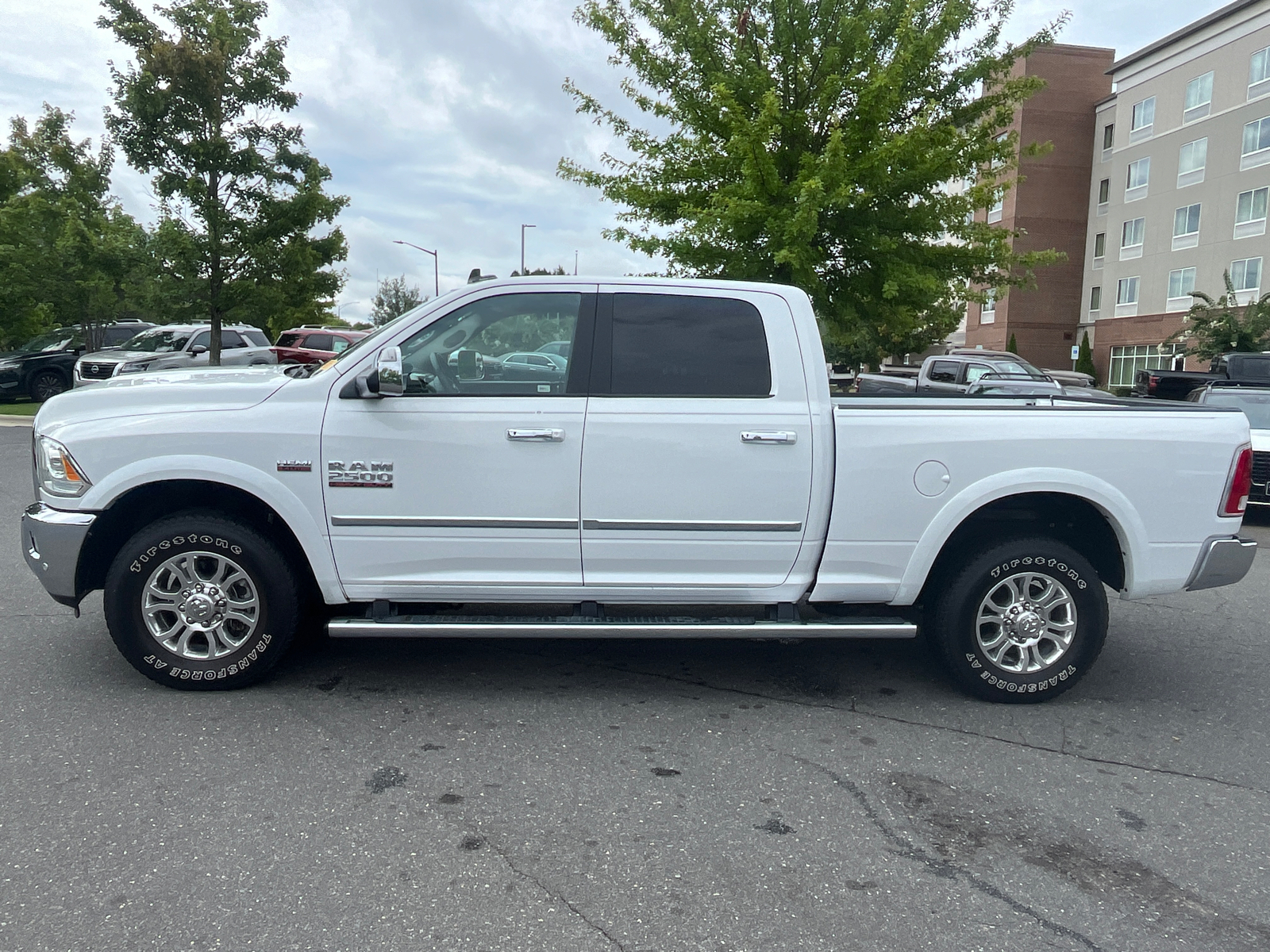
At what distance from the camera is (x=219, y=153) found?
66.1 ft

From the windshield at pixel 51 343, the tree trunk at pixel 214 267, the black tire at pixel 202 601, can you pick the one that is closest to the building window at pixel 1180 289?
the tree trunk at pixel 214 267

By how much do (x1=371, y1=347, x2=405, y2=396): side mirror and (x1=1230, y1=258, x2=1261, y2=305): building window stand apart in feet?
131

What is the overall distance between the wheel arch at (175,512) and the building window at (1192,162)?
44.6m

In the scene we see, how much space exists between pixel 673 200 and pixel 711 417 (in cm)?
1152

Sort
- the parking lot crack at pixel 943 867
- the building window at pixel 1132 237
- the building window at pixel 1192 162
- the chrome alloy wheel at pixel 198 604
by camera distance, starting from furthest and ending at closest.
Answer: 1. the building window at pixel 1132 237
2. the building window at pixel 1192 162
3. the chrome alloy wheel at pixel 198 604
4. the parking lot crack at pixel 943 867

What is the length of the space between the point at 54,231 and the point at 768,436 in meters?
27.1

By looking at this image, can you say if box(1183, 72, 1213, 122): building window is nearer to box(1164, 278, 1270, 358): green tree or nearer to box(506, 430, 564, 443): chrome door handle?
box(1164, 278, 1270, 358): green tree

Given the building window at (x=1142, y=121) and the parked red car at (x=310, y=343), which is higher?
the building window at (x=1142, y=121)

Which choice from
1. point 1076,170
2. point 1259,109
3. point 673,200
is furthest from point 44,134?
point 1076,170

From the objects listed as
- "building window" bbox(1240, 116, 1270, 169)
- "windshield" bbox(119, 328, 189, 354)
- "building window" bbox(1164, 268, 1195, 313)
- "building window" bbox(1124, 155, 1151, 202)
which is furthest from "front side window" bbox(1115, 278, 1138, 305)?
"windshield" bbox(119, 328, 189, 354)

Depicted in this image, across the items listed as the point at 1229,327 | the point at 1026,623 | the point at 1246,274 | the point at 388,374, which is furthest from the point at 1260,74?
the point at 388,374

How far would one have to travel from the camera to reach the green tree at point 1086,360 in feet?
151

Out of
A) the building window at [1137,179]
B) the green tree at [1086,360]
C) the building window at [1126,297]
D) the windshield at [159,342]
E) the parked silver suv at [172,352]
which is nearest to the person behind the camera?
the parked silver suv at [172,352]

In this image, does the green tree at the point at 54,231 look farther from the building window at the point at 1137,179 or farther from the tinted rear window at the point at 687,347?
the building window at the point at 1137,179
